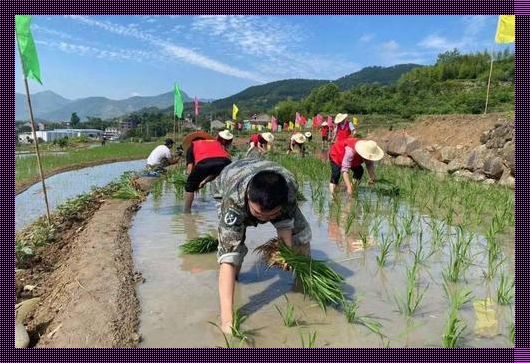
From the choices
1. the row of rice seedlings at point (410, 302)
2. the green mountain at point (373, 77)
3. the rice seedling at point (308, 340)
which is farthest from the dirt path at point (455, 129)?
the green mountain at point (373, 77)

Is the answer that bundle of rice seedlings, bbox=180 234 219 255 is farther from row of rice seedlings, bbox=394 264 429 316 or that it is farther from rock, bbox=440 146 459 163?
rock, bbox=440 146 459 163

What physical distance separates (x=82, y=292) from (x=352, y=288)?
1.84 metres

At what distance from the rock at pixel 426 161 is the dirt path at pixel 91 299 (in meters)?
8.57

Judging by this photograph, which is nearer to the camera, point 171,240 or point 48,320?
point 48,320

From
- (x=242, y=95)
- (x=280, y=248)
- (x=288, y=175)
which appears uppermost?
(x=242, y=95)

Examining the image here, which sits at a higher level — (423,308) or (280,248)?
(280,248)

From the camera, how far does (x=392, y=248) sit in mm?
4020

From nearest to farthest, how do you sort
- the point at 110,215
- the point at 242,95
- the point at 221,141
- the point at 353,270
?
the point at 353,270
the point at 110,215
the point at 221,141
the point at 242,95

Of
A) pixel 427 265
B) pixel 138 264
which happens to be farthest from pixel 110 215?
pixel 427 265

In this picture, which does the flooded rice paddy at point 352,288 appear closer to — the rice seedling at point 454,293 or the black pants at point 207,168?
the rice seedling at point 454,293

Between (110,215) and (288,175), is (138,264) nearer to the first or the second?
(288,175)

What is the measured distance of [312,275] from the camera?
2.83 metres

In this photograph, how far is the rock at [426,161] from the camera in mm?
10908

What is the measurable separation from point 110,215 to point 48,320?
124 inches
